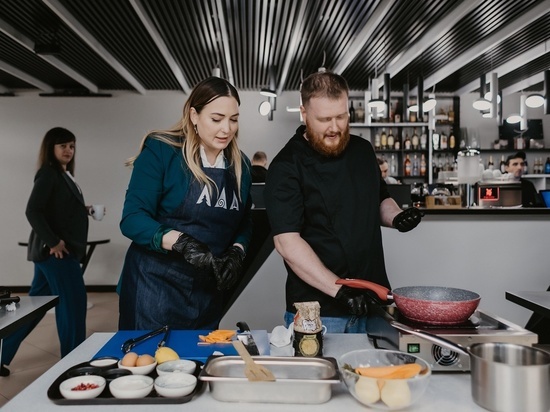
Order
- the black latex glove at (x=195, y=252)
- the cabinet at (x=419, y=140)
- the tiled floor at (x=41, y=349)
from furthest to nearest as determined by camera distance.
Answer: the cabinet at (x=419, y=140), the tiled floor at (x=41, y=349), the black latex glove at (x=195, y=252)

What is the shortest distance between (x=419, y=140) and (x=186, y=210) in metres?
6.89

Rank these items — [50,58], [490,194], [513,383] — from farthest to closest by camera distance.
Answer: [50,58]
[490,194]
[513,383]

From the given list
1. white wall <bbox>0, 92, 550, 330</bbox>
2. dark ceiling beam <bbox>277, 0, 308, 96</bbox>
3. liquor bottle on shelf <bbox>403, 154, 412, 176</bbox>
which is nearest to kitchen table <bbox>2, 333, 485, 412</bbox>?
dark ceiling beam <bbox>277, 0, 308, 96</bbox>

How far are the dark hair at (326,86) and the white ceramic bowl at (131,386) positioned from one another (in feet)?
3.74

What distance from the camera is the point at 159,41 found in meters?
5.50

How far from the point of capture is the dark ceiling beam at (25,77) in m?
6.43

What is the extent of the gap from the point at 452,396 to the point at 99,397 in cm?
83

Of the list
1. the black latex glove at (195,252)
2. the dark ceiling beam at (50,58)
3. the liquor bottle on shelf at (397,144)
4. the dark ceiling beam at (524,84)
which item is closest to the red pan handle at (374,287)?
the black latex glove at (195,252)

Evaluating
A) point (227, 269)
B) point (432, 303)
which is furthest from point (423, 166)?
point (432, 303)

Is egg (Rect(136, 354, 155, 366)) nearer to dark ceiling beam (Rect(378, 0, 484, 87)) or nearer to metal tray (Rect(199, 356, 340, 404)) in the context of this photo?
metal tray (Rect(199, 356, 340, 404))

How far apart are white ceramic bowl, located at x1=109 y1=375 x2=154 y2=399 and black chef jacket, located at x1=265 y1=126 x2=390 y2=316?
790 mm

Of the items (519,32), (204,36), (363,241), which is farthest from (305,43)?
(363,241)

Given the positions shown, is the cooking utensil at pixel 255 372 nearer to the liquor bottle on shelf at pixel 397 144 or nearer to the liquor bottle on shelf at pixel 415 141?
the liquor bottle on shelf at pixel 397 144

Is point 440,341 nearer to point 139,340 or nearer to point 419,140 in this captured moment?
point 139,340
